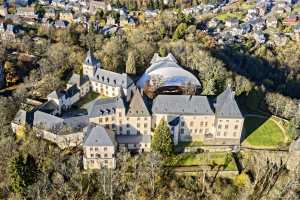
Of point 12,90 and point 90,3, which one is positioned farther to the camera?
point 90,3

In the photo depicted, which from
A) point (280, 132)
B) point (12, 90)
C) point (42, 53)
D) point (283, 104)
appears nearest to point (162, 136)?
point (280, 132)

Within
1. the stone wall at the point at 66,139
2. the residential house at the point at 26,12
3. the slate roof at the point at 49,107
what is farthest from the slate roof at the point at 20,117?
the residential house at the point at 26,12

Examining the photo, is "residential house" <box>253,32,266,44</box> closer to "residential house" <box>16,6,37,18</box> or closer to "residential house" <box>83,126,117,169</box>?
"residential house" <box>16,6,37,18</box>

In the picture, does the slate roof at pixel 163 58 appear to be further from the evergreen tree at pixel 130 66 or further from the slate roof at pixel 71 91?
the slate roof at pixel 71 91

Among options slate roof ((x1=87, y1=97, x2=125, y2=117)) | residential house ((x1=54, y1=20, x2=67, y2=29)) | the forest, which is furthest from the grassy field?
residential house ((x1=54, y1=20, x2=67, y2=29))

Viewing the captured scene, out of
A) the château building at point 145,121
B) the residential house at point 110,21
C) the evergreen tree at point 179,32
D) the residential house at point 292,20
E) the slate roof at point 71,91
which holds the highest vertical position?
the residential house at point 292,20

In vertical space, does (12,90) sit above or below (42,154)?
above

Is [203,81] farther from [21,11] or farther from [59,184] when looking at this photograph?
[21,11]
